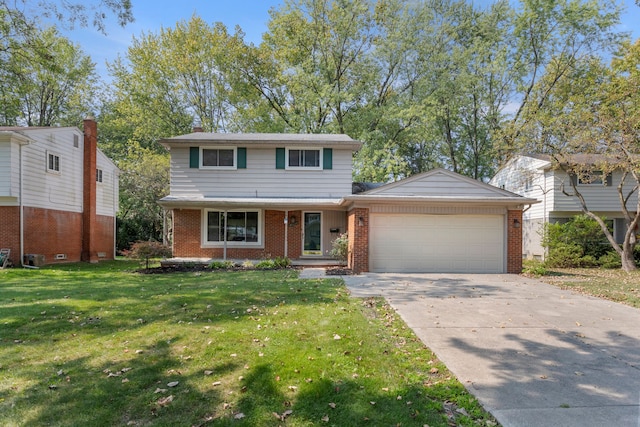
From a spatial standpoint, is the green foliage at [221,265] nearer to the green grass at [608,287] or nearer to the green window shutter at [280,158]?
the green window shutter at [280,158]

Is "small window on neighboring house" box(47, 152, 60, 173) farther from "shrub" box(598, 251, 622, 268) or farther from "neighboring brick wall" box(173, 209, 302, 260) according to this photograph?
"shrub" box(598, 251, 622, 268)

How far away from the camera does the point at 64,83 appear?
85.5 feet

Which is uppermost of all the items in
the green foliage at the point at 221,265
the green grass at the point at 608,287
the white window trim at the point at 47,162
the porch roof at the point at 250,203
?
the white window trim at the point at 47,162

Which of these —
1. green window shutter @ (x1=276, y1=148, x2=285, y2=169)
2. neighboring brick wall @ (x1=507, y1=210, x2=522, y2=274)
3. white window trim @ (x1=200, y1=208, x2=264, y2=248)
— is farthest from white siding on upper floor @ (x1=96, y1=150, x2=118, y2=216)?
neighboring brick wall @ (x1=507, y1=210, x2=522, y2=274)

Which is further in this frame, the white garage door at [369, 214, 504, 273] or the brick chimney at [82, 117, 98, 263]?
the brick chimney at [82, 117, 98, 263]

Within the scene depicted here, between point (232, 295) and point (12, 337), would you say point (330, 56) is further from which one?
point (12, 337)

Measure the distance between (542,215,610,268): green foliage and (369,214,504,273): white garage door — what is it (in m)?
5.87

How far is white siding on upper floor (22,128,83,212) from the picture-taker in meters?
14.3

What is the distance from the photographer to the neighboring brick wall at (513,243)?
12.2m

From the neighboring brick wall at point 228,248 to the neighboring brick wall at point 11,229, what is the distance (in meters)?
5.73

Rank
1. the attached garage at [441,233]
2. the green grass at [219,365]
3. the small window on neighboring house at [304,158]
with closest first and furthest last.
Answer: the green grass at [219,365] → the attached garage at [441,233] → the small window on neighboring house at [304,158]

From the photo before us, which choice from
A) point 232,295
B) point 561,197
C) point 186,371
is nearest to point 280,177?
point 232,295

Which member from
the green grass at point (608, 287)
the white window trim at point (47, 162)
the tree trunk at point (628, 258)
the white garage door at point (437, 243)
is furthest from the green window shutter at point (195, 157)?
the tree trunk at point (628, 258)

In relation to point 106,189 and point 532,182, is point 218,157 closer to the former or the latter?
point 106,189
